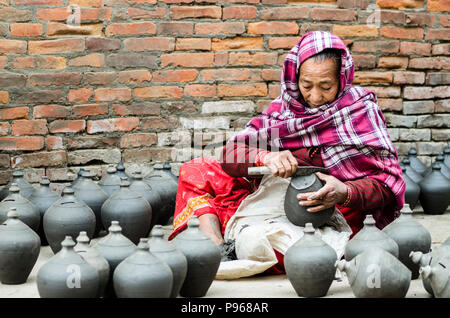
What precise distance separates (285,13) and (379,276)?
10.7 feet

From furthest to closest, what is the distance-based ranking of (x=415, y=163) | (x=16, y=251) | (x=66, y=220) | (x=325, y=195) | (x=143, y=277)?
(x=415, y=163), (x=66, y=220), (x=325, y=195), (x=16, y=251), (x=143, y=277)

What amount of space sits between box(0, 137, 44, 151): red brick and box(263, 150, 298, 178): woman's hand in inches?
94.6

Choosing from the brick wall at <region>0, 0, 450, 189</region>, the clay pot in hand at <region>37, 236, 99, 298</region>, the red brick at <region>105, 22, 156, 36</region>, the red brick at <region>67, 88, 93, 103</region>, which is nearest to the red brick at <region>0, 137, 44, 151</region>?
the brick wall at <region>0, 0, 450, 189</region>

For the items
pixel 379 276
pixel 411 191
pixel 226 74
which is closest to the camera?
pixel 379 276

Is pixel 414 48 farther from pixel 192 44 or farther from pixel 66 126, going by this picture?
pixel 66 126

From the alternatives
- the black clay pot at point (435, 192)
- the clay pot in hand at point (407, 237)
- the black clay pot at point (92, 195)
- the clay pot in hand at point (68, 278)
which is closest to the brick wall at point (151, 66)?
the black clay pot at point (435, 192)

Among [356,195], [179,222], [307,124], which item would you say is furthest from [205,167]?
[356,195]

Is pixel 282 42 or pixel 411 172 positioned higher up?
pixel 282 42

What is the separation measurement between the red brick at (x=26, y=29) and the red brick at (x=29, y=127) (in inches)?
25.7

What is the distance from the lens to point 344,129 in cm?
399

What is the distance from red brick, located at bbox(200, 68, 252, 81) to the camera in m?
5.72

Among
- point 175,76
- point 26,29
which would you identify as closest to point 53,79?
point 26,29

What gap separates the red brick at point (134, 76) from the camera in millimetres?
5598

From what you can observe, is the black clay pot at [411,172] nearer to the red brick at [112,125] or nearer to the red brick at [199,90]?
the red brick at [199,90]
